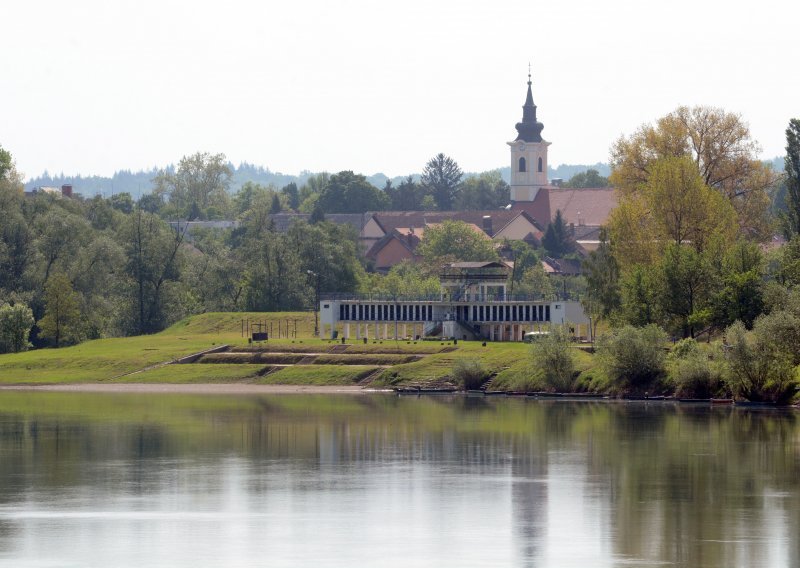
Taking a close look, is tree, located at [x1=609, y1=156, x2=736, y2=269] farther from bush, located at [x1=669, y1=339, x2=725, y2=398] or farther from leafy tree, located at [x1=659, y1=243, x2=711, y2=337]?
bush, located at [x1=669, y1=339, x2=725, y2=398]

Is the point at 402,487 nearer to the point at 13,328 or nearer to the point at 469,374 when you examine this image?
the point at 469,374

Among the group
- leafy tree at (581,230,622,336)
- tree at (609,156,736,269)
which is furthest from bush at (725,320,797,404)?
leafy tree at (581,230,622,336)

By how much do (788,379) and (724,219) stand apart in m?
30.1

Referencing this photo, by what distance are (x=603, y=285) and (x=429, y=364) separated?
50.9ft

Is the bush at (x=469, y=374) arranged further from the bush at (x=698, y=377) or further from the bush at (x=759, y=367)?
the bush at (x=759, y=367)

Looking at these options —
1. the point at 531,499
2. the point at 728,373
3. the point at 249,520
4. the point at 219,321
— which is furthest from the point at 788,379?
the point at 219,321

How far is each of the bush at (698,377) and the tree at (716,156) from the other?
32.1m

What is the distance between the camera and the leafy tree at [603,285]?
444ft

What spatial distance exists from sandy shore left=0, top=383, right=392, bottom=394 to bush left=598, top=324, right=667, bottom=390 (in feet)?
64.1

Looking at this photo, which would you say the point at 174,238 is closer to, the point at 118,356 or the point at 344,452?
the point at 118,356

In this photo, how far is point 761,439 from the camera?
8569 cm

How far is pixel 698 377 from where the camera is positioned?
111875 mm

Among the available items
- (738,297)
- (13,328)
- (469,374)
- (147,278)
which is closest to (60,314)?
(13,328)

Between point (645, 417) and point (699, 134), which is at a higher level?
point (699, 134)
